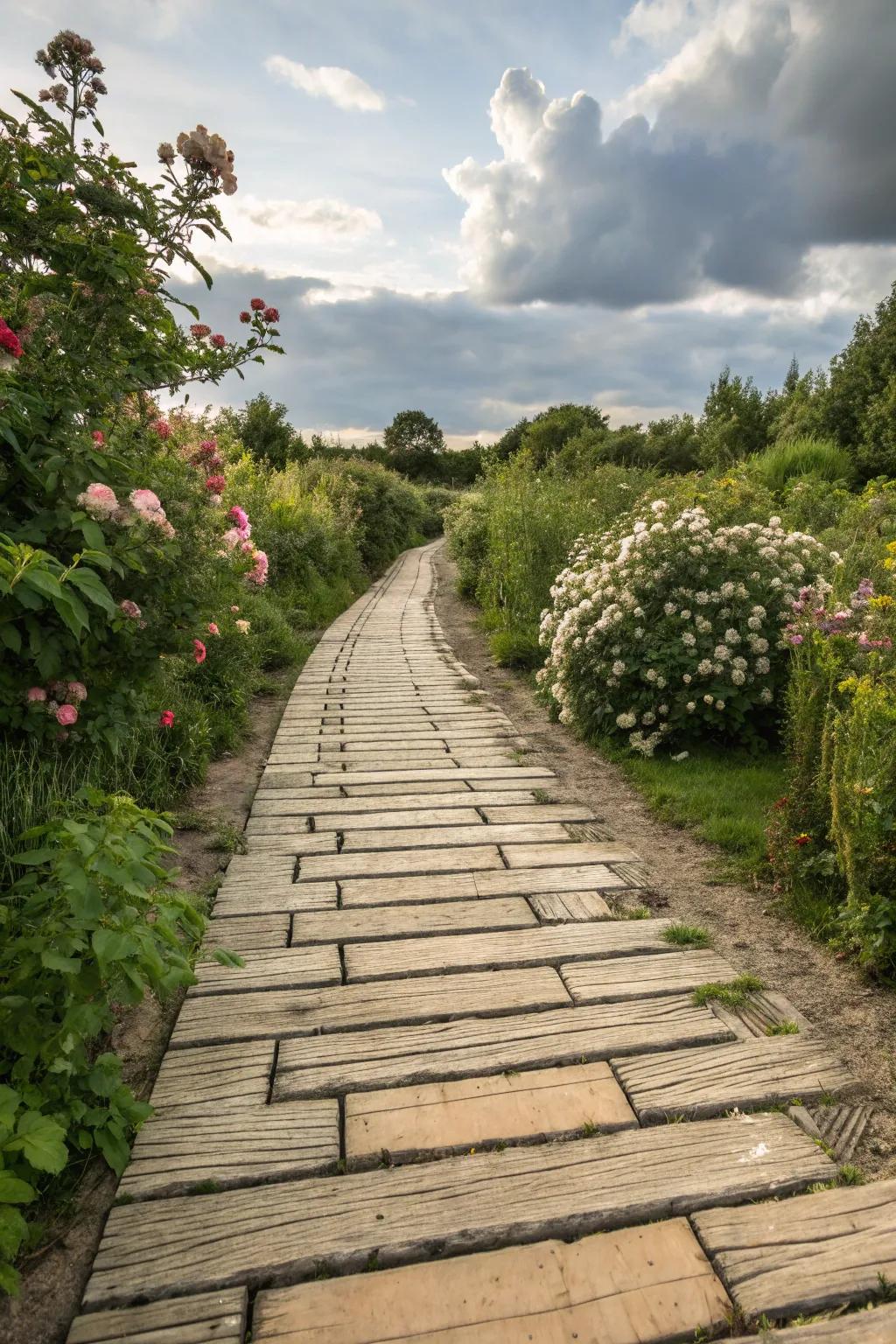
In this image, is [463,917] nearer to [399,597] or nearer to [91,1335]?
[91,1335]

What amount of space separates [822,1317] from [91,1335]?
129cm

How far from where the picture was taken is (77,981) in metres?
1.62

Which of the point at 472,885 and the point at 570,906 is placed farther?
the point at 472,885

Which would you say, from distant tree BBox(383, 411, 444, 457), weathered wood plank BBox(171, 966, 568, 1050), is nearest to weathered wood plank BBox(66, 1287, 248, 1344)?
weathered wood plank BBox(171, 966, 568, 1050)

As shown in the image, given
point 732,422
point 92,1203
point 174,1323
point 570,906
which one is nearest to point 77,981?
point 92,1203

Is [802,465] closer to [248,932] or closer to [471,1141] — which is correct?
[248,932]

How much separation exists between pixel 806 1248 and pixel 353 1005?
4.06 feet

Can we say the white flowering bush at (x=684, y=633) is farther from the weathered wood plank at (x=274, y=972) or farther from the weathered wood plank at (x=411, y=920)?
the weathered wood plank at (x=274, y=972)

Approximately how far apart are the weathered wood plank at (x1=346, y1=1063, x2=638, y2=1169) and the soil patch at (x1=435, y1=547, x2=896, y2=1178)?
0.60 metres

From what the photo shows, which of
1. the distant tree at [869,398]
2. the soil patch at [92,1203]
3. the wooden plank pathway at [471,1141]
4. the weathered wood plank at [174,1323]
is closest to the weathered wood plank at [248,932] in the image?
the wooden plank pathway at [471,1141]

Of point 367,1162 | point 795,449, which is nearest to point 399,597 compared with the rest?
point 795,449

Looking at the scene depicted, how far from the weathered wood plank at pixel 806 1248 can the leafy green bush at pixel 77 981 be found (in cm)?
125

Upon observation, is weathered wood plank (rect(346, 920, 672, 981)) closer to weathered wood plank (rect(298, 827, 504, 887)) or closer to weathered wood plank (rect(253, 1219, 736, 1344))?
weathered wood plank (rect(298, 827, 504, 887))

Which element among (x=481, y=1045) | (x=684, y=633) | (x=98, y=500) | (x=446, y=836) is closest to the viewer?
(x=481, y=1045)
